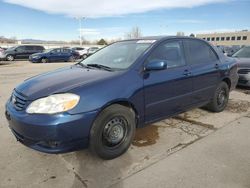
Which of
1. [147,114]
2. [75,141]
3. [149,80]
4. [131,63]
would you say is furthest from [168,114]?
[75,141]

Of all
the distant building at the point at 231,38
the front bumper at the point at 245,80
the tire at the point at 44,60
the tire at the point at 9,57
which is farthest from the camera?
the distant building at the point at 231,38

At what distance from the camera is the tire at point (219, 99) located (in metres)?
5.23

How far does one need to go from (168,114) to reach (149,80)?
0.79 meters

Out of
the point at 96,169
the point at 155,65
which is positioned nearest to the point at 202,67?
the point at 155,65

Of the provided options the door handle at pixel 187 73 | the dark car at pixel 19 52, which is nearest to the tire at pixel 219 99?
the door handle at pixel 187 73

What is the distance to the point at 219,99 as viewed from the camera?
5.37 metres

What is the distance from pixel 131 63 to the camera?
3.65 metres

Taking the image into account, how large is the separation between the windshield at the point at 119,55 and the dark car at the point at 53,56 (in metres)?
18.9

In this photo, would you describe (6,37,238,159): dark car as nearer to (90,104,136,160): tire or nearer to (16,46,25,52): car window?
(90,104,136,160): tire

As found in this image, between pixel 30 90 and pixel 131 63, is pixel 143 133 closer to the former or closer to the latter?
pixel 131 63

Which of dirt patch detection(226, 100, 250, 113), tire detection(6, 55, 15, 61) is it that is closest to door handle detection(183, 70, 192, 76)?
dirt patch detection(226, 100, 250, 113)

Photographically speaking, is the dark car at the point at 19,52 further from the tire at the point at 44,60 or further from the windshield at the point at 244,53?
the windshield at the point at 244,53

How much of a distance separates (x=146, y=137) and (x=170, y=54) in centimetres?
145

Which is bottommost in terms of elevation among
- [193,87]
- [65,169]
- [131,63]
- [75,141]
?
[65,169]
